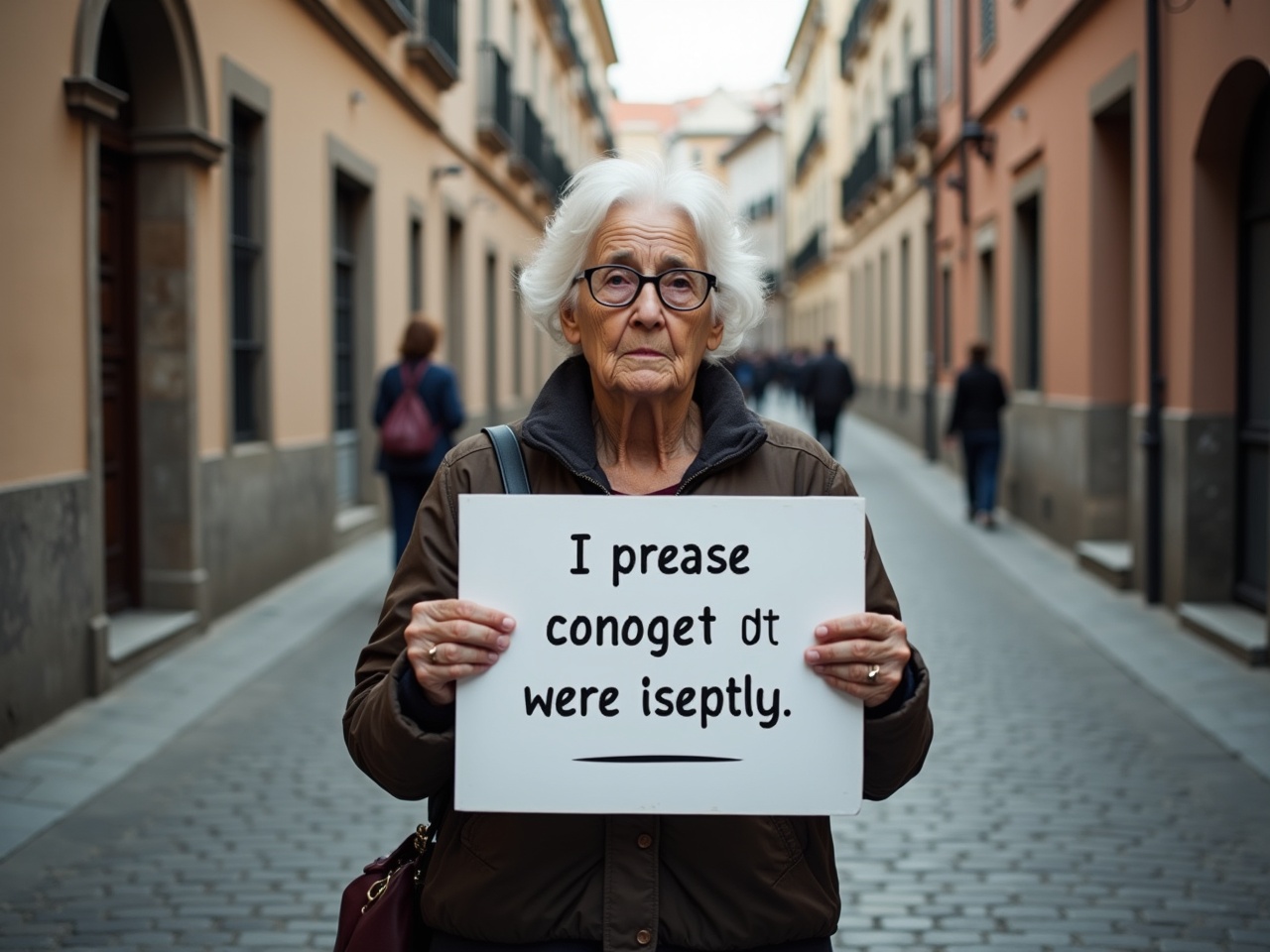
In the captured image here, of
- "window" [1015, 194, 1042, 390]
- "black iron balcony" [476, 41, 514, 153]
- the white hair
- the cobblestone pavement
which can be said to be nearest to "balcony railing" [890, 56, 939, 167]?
"black iron balcony" [476, 41, 514, 153]

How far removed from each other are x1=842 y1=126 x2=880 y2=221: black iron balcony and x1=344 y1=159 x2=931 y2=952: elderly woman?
28.6 m

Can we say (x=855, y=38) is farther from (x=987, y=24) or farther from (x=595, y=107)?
(x=987, y=24)

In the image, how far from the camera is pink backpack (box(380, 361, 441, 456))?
32.7ft

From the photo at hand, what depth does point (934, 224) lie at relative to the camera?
77.4ft

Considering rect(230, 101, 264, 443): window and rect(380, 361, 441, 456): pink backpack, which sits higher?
rect(230, 101, 264, 443): window

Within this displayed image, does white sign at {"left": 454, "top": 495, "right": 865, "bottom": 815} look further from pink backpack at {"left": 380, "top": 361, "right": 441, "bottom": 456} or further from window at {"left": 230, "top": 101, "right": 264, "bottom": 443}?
window at {"left": 230, "top": 101, "right": 264, "bottom": 443}

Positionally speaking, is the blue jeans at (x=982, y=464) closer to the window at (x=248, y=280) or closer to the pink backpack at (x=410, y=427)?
the pink backpack at (x=410, y=427)

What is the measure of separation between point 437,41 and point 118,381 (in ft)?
30.3

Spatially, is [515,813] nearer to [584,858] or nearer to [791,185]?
[584,858]

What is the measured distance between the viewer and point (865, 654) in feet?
7.46

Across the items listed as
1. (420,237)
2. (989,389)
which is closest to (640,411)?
(989,389)

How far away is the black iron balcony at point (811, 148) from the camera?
1923 inches

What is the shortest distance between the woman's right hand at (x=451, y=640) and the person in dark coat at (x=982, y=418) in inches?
545

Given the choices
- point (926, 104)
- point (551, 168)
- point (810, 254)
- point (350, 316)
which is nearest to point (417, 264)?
point (350, 316)
